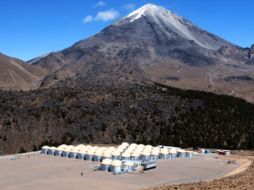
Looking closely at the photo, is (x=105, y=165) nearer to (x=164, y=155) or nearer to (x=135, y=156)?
(x=135, y=156)

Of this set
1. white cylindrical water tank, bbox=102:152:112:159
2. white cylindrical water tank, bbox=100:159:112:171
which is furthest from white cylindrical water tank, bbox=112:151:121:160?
white cylindrical water tank, bbox=100:159:112:171

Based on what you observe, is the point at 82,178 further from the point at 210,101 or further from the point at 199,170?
the point at 210,101

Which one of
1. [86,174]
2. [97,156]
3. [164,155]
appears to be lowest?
[86,174]

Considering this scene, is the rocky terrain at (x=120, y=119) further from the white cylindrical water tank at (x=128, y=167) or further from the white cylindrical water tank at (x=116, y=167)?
the white cylindrical water tank at (x=116, y=167)

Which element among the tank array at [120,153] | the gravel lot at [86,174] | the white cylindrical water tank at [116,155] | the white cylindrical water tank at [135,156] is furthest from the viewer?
the white cylindrical water tank at [135,156]

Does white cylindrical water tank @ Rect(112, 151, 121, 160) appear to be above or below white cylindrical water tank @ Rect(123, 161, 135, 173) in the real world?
above

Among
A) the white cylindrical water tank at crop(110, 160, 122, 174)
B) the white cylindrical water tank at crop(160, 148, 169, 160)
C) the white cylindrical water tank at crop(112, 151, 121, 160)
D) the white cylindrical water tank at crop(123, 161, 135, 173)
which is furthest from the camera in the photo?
the white cylindrical water tank at crop(160, 148, 169, 160)

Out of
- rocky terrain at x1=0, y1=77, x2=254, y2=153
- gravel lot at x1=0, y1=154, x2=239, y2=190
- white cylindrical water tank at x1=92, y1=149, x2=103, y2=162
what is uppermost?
rocky terrain at x1=0, y1=77, x2=254, y2=153

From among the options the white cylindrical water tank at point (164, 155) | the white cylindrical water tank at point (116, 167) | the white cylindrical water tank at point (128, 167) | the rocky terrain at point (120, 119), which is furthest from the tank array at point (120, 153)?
the rocky terrain at point (120, 119)

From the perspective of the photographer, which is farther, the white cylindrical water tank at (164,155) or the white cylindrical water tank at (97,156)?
the white cylindrical water tank at (164,155)

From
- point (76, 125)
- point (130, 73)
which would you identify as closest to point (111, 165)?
point (76, 125)

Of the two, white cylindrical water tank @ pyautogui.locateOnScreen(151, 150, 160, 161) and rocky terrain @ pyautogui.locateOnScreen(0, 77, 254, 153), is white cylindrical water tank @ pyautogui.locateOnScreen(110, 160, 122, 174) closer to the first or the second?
white cylindrical water tank @ pyautogui.locateOnScreen(151, 150, 160, 161)

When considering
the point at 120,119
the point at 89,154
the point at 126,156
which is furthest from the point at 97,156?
the point at 120,119
